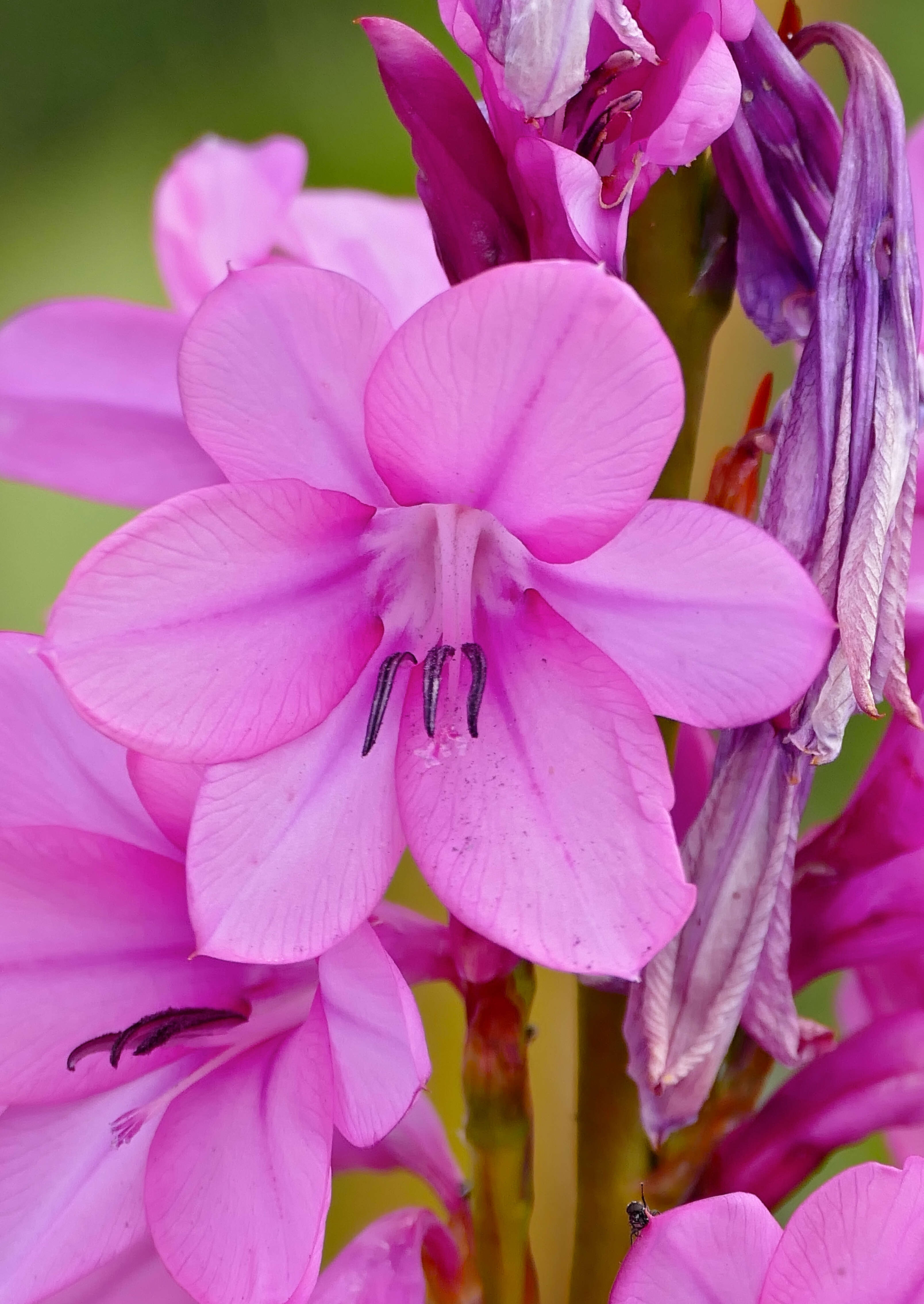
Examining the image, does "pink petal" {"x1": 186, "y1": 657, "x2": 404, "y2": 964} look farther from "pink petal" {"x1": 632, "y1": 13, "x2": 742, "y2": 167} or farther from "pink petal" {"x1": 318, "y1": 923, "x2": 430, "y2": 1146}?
"pink petal" {"x1": 632, "y1": 13, "x2": 742, "y2": 167}

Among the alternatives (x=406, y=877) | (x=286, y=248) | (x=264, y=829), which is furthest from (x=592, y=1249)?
(x=406, y=877)

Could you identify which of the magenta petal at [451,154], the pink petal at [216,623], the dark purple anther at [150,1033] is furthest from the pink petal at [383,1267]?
the magenta petal at [451,154]

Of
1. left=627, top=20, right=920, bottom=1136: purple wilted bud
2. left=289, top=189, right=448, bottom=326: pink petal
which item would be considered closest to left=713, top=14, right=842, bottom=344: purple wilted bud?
left=627, top=20, right=920, bottom=1136: purple wilted bud

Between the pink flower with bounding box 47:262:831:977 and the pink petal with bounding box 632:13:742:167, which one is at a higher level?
the pink petal with bounding box 632:13:742:167

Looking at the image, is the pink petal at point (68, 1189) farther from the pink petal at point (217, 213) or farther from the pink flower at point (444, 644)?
the pink petal at point (217, 213)

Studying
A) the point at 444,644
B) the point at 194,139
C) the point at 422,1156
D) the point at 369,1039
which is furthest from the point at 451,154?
the point at 194,139

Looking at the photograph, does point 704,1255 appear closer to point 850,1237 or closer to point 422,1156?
point 850,1237

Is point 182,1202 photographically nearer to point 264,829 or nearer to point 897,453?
point 264,829
